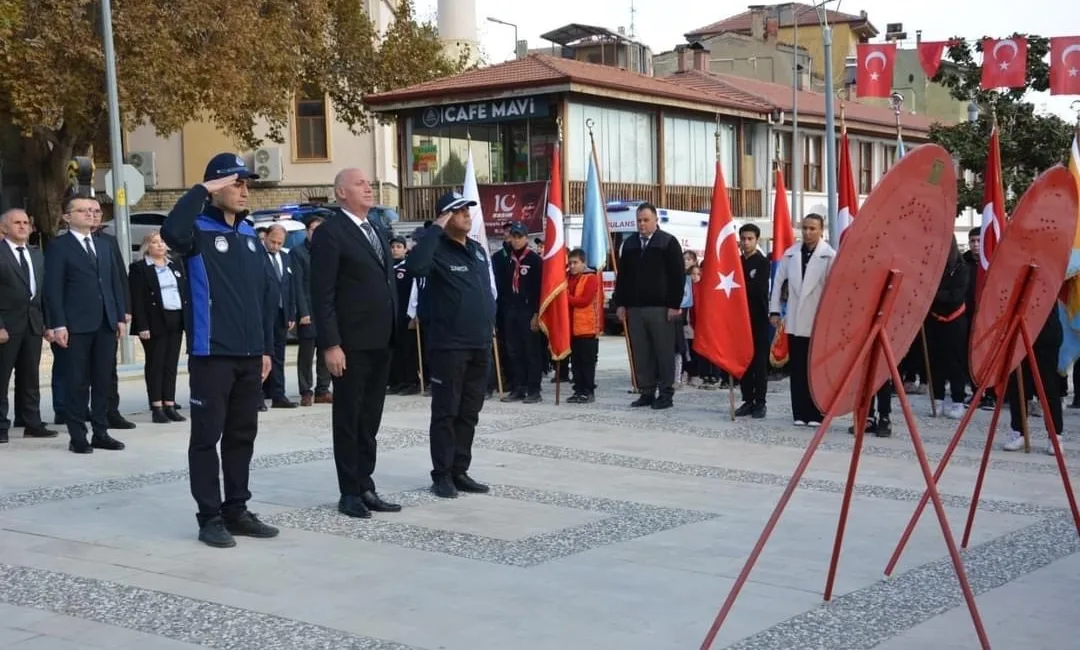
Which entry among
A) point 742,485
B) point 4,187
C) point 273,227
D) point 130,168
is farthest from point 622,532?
point 4,187

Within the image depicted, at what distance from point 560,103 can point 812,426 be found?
24.3m

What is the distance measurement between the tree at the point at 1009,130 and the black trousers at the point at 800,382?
18.9m

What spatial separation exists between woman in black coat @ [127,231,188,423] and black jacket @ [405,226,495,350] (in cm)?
483

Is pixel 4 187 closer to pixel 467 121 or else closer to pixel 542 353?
pixel 467 121

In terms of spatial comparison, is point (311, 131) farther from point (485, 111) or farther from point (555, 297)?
point (555, 297)

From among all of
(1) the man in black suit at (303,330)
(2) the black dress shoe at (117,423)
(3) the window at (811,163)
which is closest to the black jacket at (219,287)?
(2) the black dress shoe at (117,423)

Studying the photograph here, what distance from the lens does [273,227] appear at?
13.8 m

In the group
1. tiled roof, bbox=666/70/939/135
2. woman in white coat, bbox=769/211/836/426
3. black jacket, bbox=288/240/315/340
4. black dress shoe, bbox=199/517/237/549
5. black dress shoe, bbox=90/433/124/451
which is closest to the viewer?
black dress shoe, bbox=199/517/237/549

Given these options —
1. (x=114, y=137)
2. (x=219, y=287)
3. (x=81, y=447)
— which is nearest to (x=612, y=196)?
(x=114, y=137)

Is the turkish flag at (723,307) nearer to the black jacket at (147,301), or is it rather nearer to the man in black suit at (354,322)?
the black jacket at (147,301)

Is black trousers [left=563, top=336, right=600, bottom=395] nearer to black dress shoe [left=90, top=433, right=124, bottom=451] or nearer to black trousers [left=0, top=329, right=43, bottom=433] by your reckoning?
black dress shoe [left=90, top=433, right=124, bottom=451]

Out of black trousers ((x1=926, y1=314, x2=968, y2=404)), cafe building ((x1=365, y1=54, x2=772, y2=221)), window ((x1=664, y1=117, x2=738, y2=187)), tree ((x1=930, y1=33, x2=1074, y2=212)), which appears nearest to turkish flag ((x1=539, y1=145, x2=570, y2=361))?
black trousers ((x1=926, y1=314, x2=968, y2=404))

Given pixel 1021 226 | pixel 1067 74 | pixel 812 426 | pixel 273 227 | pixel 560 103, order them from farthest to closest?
pixel 560 103
pixel 1067 74
pixel 273 227
pixel 812 426
pixel 1021 226

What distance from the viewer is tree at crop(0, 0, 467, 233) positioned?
28.8m
